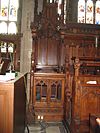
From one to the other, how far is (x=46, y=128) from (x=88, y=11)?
6.11 metres

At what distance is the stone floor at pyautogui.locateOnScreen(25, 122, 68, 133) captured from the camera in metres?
4.69

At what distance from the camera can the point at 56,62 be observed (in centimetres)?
750

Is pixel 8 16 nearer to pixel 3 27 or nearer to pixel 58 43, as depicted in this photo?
pixel 3 27

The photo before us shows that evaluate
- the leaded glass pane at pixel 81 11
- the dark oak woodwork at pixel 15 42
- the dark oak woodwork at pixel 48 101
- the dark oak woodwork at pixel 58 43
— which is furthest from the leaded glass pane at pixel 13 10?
the dark oak woodwork at pixel 48 101

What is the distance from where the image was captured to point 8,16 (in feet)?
29.2

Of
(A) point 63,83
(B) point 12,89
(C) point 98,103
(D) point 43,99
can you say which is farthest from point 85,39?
(B) point 12,89

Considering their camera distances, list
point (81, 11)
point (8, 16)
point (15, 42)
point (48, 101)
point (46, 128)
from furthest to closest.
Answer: point (81, 11) < point (8, 16) < point (15, 42) < point (48, 101) < point (46, 128)

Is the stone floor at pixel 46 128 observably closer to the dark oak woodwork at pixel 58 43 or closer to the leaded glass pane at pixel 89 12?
the dark oak woodwork at pixel 58 43

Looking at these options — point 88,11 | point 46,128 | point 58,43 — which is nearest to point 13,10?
point 58,43

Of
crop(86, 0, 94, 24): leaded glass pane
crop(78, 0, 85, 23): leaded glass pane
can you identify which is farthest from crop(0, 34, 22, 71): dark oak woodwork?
crop(86, 0, 94, 24): leaded glass pane

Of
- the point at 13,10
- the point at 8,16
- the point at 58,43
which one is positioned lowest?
the point at 58,43

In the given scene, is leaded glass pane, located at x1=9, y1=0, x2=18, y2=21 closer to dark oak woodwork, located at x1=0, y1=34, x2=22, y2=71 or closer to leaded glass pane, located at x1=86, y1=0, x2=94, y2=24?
dark oak woodwork, located at x1=0, y1=34, x2=22, y2=71

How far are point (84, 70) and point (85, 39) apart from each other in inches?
72.3

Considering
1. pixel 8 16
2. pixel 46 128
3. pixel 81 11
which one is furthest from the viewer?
pixel 81 11
